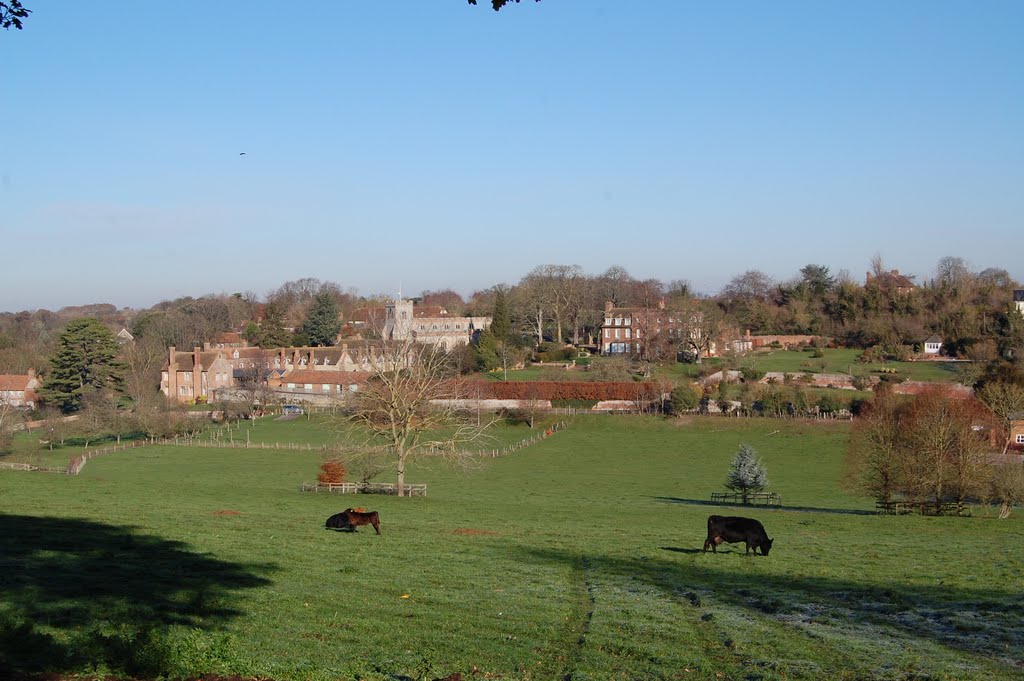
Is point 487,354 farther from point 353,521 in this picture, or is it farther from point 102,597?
point 102,597

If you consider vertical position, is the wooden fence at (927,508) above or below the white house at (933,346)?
below

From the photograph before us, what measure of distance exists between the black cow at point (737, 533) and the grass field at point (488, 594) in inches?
24.1

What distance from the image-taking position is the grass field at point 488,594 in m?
11.3

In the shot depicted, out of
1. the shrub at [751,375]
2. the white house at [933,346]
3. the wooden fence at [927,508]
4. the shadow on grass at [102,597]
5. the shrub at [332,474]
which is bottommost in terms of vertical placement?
the wooden fence at [927,508]

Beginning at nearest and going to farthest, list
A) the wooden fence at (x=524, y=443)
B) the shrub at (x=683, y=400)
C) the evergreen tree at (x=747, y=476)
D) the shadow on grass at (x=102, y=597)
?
the shadow on grass at (x=102, y=597) < the evergreen tree at (x=747, y=476) < the wooden fence at (x=524, y=443) < the shrub at (x=683, y=400)

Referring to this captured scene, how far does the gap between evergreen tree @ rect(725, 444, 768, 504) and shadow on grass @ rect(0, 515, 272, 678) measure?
97.7 ft

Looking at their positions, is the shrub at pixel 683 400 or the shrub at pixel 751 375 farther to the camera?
the shrub at pixel 751 375

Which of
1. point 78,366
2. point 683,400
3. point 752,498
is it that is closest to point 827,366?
point 683,400

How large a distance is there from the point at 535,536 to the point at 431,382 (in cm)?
1885

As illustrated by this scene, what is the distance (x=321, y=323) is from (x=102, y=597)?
→ 11714 cm

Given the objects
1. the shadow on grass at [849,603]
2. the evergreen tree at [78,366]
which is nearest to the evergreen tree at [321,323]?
the evergreen tree at [78,366]

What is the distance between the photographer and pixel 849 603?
15.5 meters

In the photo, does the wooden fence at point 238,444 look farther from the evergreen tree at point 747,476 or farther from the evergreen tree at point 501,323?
the evergreen tree at point 501,323

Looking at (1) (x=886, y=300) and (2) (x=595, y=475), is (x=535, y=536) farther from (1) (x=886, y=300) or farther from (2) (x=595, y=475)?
(1) (x=886, y=300)
